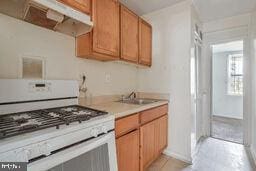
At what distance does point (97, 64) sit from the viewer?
197 cm

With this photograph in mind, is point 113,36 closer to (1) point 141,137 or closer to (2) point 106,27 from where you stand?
(2) point 106,27

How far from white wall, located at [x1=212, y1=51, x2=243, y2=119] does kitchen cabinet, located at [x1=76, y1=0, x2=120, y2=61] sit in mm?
4339

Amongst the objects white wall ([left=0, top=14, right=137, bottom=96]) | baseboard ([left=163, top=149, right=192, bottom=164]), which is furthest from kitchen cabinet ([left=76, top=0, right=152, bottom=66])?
baseboard ([left=163, top=149, right=192, bottom=164])

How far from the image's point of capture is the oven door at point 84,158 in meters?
0.78

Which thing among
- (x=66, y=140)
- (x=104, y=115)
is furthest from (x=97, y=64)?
(x=66, y=140)

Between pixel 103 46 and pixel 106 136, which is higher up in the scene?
pixel 103 46

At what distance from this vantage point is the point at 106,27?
168cm

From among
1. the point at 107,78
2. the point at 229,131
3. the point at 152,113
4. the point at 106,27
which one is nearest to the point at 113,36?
the point at 106,27

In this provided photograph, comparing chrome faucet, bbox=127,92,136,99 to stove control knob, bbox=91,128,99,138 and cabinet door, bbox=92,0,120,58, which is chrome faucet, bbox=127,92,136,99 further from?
stove control knob, bbox=91,128,99,138

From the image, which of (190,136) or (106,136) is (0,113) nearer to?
(106,136)

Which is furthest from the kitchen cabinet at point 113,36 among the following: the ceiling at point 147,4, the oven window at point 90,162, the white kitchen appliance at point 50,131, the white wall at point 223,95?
the white wall at point 223,95

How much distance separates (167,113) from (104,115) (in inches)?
55.7

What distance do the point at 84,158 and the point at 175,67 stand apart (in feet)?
6.03

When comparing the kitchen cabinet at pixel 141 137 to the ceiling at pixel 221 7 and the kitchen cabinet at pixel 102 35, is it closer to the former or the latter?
the kitchen cabinet at pixel 102 35
